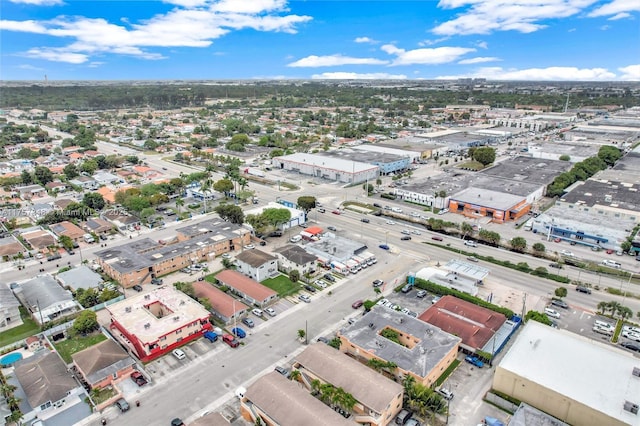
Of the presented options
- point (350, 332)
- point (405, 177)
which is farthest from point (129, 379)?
point (405, 177)

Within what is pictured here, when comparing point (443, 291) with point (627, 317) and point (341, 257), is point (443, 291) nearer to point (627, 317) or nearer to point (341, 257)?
point (341, 257)

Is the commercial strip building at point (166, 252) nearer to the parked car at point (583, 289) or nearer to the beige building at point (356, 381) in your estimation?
the beige building at point (356, 381)

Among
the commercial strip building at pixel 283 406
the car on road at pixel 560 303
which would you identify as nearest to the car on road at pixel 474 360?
the commercial strip building at pixel 283 406

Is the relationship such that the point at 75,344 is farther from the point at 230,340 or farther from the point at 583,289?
the point at 583,289

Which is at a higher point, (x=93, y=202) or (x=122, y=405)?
(x=93, y=202)

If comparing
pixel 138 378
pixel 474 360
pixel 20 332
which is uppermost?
pixel 20 332

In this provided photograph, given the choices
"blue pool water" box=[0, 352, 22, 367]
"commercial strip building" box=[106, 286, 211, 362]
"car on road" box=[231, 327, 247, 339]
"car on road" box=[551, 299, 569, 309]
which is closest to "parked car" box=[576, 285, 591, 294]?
"car on road" box=[551, 299, 569, 309]

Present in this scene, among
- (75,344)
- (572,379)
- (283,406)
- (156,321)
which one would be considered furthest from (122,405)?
(572,379)

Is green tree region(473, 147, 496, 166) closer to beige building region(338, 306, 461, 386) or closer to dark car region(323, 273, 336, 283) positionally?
dark car region(323, 273, 336, 283)
